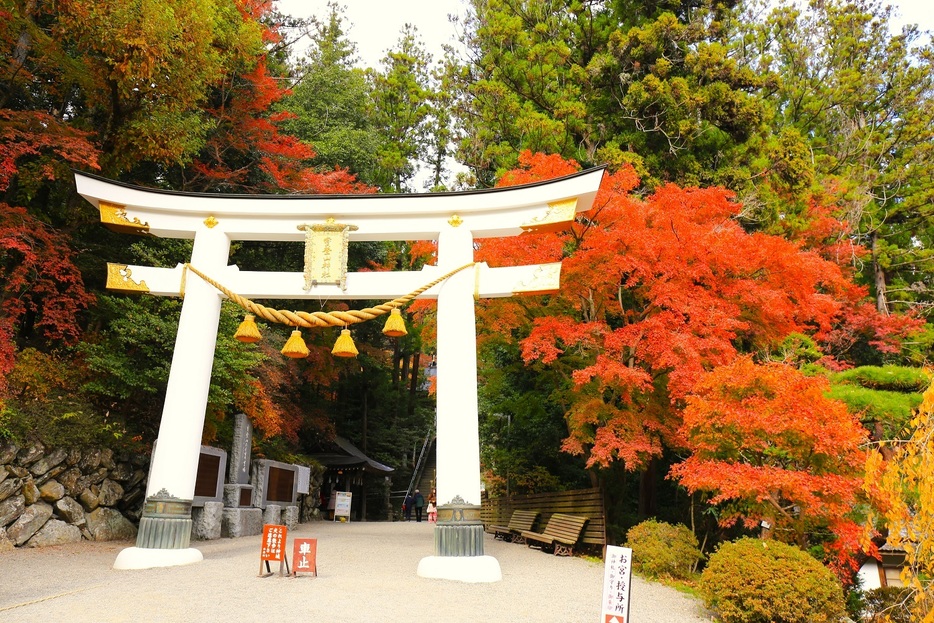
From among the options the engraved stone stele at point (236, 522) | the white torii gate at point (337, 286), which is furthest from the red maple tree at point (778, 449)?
the engraved stone stele at point (236, 522)

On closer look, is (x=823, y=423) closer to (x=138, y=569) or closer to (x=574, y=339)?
(x=574, y=339)

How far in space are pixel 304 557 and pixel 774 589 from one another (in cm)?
503

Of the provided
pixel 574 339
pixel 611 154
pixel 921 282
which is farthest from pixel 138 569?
pixel 921 282

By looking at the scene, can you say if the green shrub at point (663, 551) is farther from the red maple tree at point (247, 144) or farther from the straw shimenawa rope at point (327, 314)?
the red maple tree at point (247, 144)

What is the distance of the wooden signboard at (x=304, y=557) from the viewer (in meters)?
6.99

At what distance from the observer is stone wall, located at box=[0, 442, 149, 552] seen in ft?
29.0

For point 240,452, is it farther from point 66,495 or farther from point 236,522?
point 66,495

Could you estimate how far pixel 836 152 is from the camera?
19.9 metres

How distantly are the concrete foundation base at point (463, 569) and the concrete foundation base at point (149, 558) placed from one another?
3.17m

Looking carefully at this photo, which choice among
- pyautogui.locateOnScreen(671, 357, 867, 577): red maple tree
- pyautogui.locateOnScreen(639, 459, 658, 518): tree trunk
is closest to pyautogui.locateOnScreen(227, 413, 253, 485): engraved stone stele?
pyautogui.locateOnScreen(639, 459, 658, 518): tree trunk

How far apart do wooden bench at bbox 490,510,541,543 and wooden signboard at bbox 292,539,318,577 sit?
21.1 ft

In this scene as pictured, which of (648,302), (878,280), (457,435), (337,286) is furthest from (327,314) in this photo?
(878,280)

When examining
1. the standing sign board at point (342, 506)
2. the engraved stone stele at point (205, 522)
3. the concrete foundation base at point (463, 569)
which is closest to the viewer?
the concrete foundation base at point (463, 569)

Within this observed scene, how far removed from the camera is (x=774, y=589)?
5926 mm
